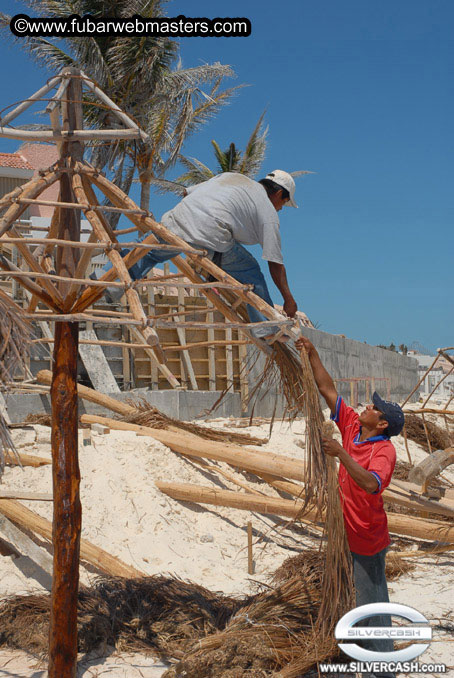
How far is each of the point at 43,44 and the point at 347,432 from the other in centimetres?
1677

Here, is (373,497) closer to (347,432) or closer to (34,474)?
(347,432)

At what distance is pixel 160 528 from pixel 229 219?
3829mm

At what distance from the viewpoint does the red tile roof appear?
22.3 metres

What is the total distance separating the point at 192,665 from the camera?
11.7 ft

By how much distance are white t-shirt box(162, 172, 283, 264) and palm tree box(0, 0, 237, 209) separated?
41.7 ft

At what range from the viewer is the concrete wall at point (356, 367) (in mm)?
13570

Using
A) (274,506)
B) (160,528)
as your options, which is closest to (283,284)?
(274,506)

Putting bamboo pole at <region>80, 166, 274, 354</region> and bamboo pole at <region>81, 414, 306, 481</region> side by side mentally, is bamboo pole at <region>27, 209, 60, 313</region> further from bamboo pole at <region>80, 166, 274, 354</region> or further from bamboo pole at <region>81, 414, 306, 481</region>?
bamboo pole at <region>81, 414, 306, 481</region>

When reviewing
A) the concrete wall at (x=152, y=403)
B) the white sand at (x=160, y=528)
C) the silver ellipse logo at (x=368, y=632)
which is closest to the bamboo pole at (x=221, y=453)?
the white sand at (x=160, y=528)

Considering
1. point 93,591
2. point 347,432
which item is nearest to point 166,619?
point 93,591

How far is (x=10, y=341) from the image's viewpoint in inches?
128

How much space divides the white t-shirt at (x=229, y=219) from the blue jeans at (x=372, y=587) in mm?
1679

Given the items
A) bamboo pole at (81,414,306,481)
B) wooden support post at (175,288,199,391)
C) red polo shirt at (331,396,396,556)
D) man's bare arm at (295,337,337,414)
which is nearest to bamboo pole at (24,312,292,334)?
man's bare arm at (295,337,337,414)

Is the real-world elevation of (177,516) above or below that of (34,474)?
below
